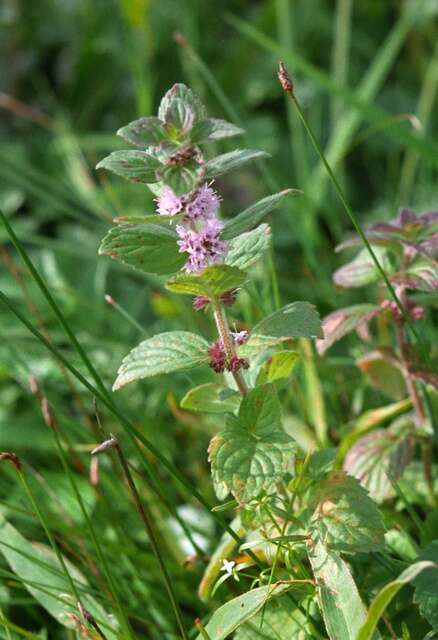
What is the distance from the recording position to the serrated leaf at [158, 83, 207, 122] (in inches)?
31.2

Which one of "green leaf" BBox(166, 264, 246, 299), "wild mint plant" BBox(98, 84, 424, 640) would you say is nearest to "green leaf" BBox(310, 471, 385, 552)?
"wild mint plant" BBox(98, 84, 424, 640)

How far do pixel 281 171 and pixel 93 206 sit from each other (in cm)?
51

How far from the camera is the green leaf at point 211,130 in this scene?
2.52 ft

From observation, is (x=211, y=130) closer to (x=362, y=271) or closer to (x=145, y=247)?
(x=145, y=247)

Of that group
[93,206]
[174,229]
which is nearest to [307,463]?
[174,229]

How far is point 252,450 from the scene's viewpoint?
0.82 m

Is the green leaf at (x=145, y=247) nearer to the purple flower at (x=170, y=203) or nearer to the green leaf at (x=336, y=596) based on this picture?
the purple flower at (x=170, y=203)

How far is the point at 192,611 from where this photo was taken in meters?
1.15

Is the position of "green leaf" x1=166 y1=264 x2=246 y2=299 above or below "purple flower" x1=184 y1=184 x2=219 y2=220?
below

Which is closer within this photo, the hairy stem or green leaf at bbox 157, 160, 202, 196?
green leaf at bbox 157, 160, 202, 196

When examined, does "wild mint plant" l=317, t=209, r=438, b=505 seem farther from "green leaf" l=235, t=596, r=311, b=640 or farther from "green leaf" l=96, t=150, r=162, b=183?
"green leaf" l=96, t=150, r=162, b=183

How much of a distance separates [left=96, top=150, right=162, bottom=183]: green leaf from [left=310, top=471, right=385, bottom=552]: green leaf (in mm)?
348

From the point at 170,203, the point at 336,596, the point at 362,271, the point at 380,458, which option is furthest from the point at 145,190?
the point at 336,596

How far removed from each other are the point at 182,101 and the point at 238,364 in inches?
10.0
